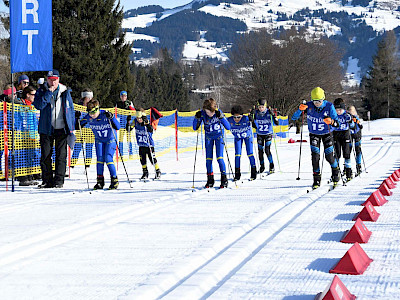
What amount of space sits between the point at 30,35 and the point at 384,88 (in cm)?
7608

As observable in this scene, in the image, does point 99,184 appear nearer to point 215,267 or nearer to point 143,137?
point 143,137

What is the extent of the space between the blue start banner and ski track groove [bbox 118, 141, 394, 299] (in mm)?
5272

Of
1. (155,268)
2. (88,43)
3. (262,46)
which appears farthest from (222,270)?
(262,46)

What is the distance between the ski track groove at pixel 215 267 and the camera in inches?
137

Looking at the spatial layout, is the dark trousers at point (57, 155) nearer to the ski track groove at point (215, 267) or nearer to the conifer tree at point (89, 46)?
the ski track groove at point (215, 267)

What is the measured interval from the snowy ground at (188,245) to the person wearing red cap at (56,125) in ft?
4.33

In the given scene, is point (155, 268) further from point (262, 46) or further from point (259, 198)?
point (262, 46)

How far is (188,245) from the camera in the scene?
15.9 feet

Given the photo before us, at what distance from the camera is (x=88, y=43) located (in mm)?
31984

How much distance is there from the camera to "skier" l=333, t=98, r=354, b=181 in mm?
10781

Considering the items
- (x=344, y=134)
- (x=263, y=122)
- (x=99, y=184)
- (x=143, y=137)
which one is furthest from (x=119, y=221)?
(x=263, y=122)

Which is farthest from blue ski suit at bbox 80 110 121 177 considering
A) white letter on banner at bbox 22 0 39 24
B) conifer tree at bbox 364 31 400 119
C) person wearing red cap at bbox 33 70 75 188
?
conifer tree at bbox 364 31 400 119

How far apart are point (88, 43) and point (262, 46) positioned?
77.7 ft

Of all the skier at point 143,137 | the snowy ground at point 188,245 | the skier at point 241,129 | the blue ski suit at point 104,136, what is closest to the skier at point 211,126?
the snowy ground at point 188,245
